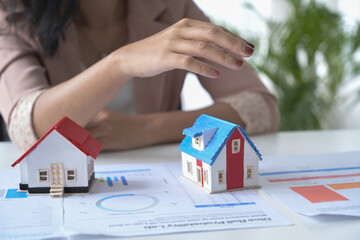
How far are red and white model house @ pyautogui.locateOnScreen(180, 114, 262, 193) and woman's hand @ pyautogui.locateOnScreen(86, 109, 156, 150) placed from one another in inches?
11.7

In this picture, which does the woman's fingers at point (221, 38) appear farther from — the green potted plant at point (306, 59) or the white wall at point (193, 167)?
the green potted plant at point (306, 59)

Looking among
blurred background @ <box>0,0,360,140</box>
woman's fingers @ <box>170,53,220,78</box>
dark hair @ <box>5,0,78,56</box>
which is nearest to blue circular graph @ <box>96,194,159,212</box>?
woman's fingers @ <box>170,53,220,78</box>

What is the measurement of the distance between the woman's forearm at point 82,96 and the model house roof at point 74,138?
6.6 inches

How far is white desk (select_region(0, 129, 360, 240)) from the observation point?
507 mm

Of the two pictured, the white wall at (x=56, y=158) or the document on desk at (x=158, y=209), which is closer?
the document on desk at (x=158, y=209)

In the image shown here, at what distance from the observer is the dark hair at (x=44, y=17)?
1.10m

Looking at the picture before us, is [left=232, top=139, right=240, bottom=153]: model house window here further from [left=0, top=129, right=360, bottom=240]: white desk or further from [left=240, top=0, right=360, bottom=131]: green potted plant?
[left=240, top=0, right=360, bottom=131]: green potted plant

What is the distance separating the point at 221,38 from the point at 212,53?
3 cm

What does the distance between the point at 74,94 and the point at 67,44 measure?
35cm

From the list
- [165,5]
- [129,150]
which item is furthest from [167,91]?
[129,150]

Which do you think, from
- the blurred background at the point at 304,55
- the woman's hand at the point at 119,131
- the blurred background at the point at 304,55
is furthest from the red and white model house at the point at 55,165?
the blurred background at the point at 304,55

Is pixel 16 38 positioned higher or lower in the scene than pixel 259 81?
higher

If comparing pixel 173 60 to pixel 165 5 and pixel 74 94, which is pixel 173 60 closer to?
pixel 74 94

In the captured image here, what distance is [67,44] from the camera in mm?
1209
